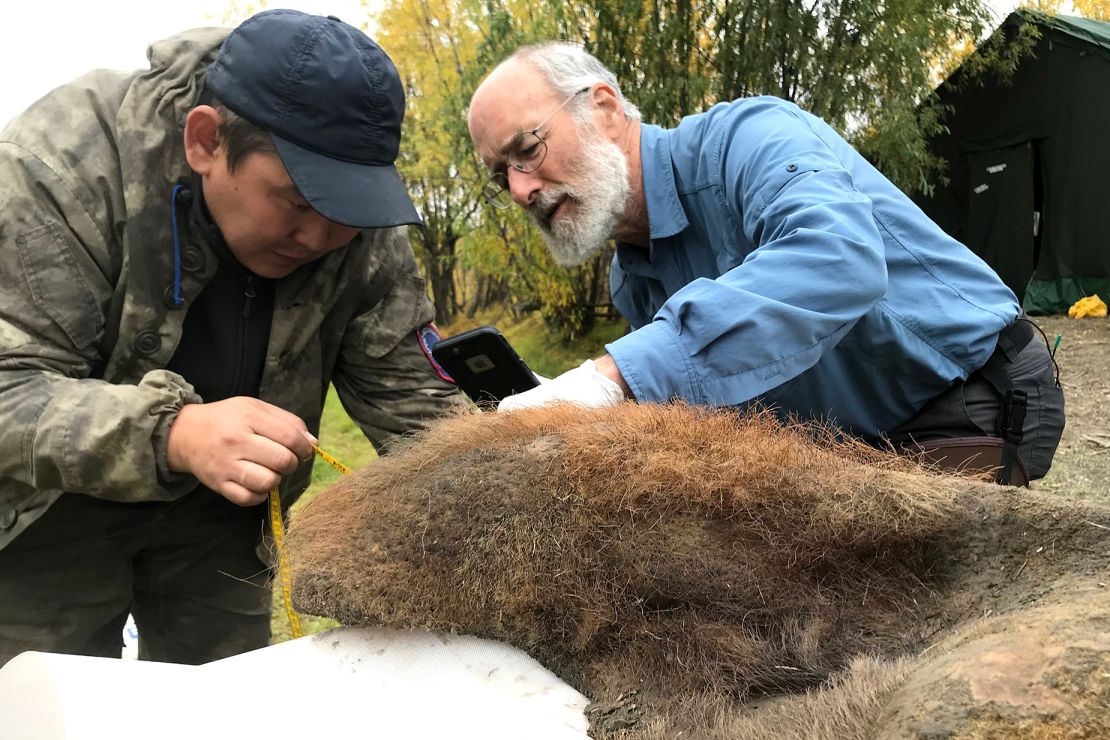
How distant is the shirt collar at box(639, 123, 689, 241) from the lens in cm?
201

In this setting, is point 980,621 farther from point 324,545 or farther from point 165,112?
point 165,112

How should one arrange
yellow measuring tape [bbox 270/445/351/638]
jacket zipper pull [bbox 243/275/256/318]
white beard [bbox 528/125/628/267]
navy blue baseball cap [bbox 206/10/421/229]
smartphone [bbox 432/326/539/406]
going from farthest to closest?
white beard [bbox 528/125/628/267]
jacket zipper pull [bbox 243/275/256/318]
smartphone [bbox 432/326/539/406]
navy blue baseball cap [bbox 206/10/421/229]
yellow measuring tape [bbox 270/445/351/638]

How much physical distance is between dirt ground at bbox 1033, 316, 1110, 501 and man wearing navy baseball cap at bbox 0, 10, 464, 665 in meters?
3.46

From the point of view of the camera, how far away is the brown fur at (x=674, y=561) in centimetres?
104

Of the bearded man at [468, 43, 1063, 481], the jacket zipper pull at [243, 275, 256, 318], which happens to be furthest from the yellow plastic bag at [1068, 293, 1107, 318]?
the jacket zipper pull at [243, 275, 256, 318]

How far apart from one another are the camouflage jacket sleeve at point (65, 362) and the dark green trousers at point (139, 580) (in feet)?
1.27

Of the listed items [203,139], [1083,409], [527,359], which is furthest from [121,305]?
[527,359]

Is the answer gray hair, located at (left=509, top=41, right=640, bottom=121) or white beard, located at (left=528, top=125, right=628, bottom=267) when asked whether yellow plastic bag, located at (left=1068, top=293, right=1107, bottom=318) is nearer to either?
gray hair, located at (left=509, top=41, right=640, bottom=121)

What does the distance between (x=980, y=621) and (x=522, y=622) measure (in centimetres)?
56

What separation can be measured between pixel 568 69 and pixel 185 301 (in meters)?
1.19

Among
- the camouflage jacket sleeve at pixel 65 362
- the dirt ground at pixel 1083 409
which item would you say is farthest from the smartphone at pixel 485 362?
the dirt ground at pixel 1083 409

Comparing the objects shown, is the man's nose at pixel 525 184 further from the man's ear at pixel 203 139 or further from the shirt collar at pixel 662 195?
the man's ear at pixel 203 139

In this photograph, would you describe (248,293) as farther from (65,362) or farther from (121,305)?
(65,362)

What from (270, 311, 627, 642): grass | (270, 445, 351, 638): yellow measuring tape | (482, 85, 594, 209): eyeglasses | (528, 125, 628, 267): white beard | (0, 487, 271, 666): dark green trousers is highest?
(482, 85, 594, 209): eyeglasses
